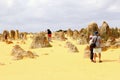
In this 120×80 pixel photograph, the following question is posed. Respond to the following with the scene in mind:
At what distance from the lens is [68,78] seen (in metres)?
11.5

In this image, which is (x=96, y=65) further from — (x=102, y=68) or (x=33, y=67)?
(x=33, y=67)

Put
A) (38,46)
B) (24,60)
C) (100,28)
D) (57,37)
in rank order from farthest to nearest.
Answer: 1. (57,37)
2. (100,28)
3. (38,46)
4. (24,60)

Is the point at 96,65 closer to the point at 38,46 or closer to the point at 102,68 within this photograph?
the point at 102,68

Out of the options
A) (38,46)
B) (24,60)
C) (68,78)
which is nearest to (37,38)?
(38,46)

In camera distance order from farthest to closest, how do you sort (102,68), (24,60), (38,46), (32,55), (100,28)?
(100,28) → (38,46) → (32,55) → (24,60) → (102,68)

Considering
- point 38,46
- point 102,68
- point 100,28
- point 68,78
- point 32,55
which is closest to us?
point 68,78

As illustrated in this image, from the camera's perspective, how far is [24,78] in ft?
38.5

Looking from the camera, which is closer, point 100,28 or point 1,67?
point 1,67

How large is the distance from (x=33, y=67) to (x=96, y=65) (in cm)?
255

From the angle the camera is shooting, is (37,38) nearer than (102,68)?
No

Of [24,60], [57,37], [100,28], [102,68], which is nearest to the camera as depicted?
[102,68]

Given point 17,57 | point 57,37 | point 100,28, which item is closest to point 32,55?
point 17,57

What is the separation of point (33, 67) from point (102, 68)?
285 cm

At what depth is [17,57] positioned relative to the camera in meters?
17.9
